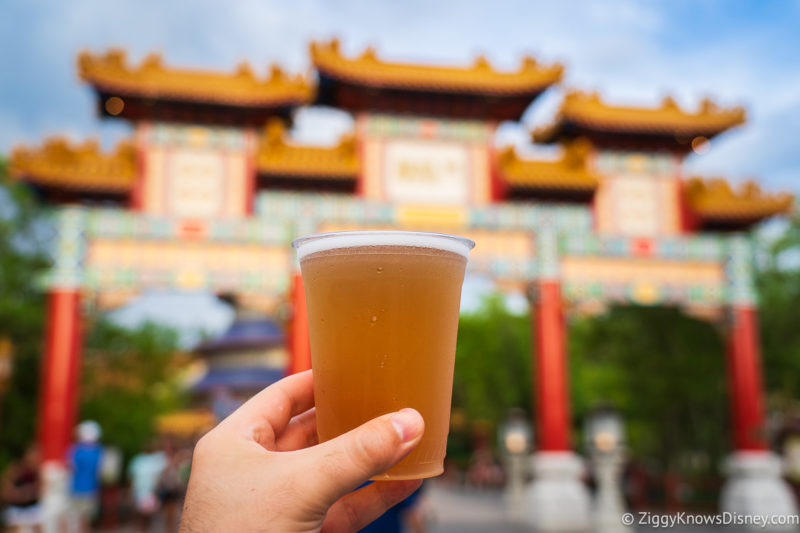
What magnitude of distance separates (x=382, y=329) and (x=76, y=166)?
10283mm

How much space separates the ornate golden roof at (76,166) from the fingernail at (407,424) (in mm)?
9901

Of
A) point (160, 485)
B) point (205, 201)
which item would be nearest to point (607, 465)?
point (160, 485)

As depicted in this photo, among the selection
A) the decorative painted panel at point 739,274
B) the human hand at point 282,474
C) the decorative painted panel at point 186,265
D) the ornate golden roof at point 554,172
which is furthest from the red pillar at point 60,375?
the decorative painted panel at point 739,274

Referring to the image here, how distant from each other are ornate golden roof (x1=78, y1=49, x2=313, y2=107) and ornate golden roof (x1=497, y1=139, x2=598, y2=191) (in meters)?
3.62

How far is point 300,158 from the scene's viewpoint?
10461 mm

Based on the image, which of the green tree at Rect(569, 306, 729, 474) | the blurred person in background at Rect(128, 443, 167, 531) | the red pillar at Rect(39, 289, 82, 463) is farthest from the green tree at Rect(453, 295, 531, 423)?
the red pillar at Rect(39, 289, 82, 463)

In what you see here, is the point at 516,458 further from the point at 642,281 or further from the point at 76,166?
the point at 76,166

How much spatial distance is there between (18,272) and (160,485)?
21.9 feet

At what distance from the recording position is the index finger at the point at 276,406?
1.16 metres

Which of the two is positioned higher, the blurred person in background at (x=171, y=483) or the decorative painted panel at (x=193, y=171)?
the decorative painted panel at (x=193, y=171)

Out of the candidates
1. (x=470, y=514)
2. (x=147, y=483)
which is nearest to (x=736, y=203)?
(x=470, y=514)

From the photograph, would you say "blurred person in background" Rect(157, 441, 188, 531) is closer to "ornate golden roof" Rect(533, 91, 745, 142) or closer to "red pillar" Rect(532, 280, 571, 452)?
"red pillar" Rect(532, 280, 571, 452)

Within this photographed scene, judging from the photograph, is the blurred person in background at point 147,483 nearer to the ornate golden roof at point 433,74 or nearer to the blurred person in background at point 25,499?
the blurred person in background at point 25,499

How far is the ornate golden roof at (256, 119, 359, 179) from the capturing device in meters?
10.2
